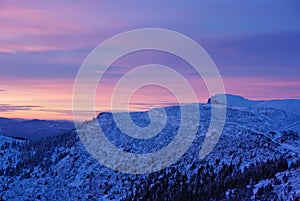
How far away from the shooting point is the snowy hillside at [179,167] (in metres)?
65.4

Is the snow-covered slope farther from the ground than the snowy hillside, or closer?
farther from the ground

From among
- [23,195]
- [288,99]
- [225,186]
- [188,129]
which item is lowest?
[23,195]

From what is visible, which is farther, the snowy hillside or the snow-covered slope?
the snow-covered slope

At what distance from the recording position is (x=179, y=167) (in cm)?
10281

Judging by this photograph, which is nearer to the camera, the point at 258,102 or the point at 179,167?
the point at 179,167

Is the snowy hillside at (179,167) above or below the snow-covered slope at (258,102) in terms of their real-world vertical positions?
below

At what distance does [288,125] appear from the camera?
369 feet

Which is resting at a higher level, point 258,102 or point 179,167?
point 258,102

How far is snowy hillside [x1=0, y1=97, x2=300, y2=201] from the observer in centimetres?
6538

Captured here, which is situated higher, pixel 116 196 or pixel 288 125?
pixel 288 125

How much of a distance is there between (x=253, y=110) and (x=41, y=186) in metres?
69.2

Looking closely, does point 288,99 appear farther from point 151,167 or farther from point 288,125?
point 151,167

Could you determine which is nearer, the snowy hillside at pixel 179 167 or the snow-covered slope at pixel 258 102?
the snowy hillside at pixel 179 167

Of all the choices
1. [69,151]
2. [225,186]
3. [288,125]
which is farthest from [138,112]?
[225,186]
